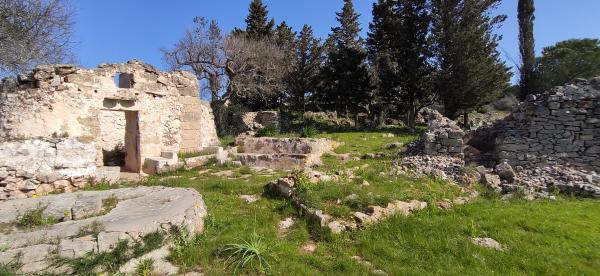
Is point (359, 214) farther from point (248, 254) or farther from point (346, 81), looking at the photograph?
point (346, 81)

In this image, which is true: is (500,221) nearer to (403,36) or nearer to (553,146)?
(553,146)

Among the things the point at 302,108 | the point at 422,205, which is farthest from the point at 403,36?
the point at 422,205

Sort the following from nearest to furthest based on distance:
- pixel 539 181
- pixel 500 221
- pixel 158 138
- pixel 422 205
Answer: pixel 500 221 → pixel 422 205 → pixel 539 181 → pixel 158 138

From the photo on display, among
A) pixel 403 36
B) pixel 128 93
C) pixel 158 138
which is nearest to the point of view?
pixel 128 93

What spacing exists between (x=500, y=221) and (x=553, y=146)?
18.4 feet

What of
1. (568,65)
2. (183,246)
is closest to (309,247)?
(183,246)

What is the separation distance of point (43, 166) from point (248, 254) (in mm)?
5914

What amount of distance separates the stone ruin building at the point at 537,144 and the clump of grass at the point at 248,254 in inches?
199

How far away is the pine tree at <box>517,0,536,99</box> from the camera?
25.6m

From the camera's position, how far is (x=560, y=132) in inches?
376

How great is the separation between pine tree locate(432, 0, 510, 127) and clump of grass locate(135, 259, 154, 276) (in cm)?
2262

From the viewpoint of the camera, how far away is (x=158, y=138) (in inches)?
454

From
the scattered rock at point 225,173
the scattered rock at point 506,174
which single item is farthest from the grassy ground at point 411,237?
the scattered rock at point 225,173

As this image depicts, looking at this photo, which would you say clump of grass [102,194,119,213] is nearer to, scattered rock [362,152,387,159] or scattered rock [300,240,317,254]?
scattered rock [300,240,317,254]
